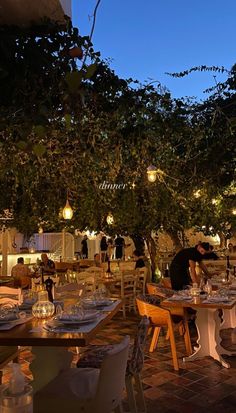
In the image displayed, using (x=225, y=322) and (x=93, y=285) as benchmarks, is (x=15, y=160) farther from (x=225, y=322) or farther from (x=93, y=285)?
(x=225, y=322)

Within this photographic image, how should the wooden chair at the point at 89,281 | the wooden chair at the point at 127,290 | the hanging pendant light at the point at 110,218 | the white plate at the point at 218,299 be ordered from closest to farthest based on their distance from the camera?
the white plate at the point at 218,299, the wooden chair at the point at 89,281, the wooden chair at the point at 127,290, the hanging pendant light at the point at 110,218

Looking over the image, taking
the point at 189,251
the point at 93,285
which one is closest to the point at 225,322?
the point at 189,251

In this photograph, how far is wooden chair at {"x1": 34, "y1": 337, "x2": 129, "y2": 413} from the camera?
2.21m

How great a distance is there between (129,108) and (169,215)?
11.0ft

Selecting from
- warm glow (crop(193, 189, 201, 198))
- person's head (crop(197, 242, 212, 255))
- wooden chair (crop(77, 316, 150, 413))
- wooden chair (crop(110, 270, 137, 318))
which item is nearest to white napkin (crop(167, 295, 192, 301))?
person's head (crop(197, 242, 212, 255))

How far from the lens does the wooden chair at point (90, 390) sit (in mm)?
2209

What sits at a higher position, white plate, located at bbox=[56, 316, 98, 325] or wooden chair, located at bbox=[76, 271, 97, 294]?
wooden chair, located at bbox=[76, 271, 97, 294]

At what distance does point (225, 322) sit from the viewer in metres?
6.16

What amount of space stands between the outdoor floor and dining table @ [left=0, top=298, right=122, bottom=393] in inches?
11.1

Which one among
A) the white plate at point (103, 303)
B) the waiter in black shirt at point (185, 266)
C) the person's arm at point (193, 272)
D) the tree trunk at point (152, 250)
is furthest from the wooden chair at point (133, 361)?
the tree trunk at point (152, 250)

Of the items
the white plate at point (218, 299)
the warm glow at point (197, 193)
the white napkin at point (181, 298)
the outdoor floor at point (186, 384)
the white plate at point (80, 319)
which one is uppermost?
the warm glow at point (197, 193)

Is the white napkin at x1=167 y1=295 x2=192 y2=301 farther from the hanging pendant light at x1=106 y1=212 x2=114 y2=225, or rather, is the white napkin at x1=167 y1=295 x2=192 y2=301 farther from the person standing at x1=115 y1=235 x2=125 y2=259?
the person standing at x1=115 y1=235 x2=125 y2=259

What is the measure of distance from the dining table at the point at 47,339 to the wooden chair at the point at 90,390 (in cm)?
19

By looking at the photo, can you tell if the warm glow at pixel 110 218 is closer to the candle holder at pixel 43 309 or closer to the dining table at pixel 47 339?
the dining table at pixel 47 339
